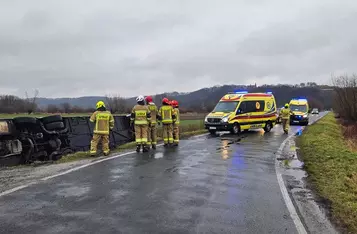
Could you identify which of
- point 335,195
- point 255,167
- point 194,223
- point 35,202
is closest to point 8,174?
point 35,202

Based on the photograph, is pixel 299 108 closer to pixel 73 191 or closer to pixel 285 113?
pixel 285 113

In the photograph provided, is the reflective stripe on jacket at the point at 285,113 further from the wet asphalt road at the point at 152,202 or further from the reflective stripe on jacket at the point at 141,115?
the wet asphalt road at the point at 152,202

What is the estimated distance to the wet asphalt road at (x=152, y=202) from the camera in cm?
475

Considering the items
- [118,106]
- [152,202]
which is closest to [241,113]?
[152,202]

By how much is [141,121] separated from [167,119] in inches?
76.4

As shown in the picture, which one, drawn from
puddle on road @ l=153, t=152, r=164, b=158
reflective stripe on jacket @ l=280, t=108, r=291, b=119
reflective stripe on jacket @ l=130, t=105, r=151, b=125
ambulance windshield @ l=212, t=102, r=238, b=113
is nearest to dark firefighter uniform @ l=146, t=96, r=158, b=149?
reflective stripe on jacket @ l=130, t=105, r=151, b=125

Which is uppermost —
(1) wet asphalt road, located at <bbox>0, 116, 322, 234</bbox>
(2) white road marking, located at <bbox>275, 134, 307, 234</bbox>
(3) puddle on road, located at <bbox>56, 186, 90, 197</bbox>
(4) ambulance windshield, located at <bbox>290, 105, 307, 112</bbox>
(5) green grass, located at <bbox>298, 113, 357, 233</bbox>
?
(4) ambulance windshield, located at <bbox>290, 105, 307, 112</bbox>

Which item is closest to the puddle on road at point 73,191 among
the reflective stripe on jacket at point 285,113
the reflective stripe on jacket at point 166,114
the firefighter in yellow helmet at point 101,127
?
the firefighter in yellow helmet at point 101,127

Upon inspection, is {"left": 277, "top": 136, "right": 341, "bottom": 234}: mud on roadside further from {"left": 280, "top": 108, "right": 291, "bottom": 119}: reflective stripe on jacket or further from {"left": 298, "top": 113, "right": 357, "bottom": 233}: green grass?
{"left": 280, "top": 108, "right": 291, "bottom": 119}: reflective stripe on jacket

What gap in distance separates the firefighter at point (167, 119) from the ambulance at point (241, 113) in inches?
267

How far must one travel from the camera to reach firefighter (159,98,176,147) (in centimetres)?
1358

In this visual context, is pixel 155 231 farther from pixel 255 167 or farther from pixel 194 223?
pixel 255 167

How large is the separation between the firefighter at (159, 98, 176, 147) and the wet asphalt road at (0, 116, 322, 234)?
164 inches

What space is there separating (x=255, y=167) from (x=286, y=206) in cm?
365
